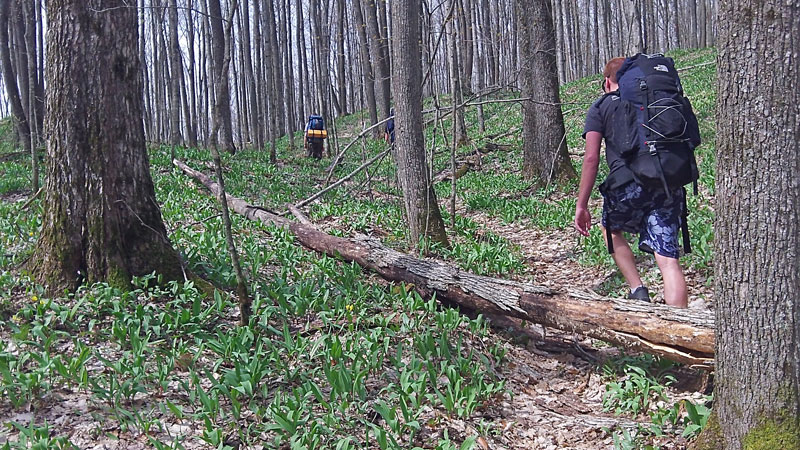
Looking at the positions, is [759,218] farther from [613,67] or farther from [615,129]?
[613,67]

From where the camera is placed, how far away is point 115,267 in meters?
4.29

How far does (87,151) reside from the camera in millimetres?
4211

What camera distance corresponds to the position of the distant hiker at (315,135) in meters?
17.1

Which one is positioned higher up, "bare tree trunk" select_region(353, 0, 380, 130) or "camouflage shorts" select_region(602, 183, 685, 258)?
"bare tree trunk" select_region(353, 0, 380, 130)

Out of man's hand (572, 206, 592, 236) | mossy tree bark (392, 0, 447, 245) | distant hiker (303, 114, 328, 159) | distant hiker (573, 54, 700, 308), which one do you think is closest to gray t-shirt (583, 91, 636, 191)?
distant hiker (573, 54, 700, 308)

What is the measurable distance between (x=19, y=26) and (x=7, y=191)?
39.2ft

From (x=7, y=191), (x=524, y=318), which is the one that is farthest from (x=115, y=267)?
(x=7, y=191)

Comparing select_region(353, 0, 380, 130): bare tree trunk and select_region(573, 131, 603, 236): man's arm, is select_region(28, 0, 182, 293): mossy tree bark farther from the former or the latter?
select_region(353, 0, 380, 130): bare tree trunk

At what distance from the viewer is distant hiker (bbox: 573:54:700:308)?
351 centimetres

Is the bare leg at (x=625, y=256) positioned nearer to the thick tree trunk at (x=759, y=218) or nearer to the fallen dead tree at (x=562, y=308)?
the fallen dead tree at (x=562, y=308)

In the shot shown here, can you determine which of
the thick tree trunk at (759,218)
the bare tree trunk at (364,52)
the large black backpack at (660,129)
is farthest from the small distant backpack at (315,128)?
the thick tree trunk at (759,218)

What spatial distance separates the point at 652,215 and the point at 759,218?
4.45 ft

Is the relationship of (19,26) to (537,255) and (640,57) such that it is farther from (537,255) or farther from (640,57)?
(640,57)

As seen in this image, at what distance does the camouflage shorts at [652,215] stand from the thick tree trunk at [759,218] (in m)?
1.17
